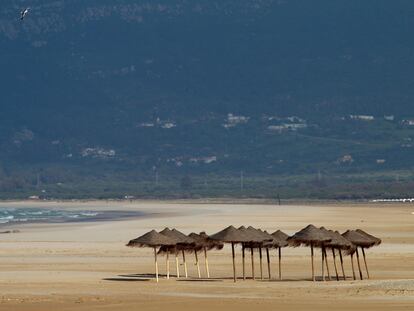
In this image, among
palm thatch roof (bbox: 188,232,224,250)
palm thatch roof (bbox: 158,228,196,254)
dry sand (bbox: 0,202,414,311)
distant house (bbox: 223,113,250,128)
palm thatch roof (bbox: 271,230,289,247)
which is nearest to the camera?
dry sand (bbox: 0,202,414,311)

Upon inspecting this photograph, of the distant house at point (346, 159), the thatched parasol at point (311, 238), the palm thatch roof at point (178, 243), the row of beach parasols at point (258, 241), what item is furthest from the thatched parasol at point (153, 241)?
the distant house at point (346, 159)

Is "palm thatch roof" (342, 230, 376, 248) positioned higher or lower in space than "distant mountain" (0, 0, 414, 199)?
lower

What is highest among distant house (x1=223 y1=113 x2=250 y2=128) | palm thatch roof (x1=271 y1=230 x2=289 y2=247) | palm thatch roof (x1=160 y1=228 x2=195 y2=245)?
distant house (x1=223 y1=113 x2=250 y2=128)

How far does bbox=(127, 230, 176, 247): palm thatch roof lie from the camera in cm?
3125

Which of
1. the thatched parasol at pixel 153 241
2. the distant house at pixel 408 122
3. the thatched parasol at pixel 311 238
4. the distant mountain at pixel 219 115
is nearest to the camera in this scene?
the thatched parasol at pixel 311 238

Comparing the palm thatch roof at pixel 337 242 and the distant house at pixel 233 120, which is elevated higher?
the distant house at pixel 233 120

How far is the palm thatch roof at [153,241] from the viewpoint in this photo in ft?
103

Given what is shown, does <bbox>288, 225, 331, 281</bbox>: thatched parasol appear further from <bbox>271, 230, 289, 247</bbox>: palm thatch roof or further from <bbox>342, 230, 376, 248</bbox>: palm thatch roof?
<bbox>342, 230, 376, 248</bbox>: palm thatch roof

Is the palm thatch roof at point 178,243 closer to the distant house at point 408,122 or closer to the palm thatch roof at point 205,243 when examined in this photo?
the palm thatch roof at point 205,243

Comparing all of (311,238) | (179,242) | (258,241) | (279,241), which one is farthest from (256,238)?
(179,242)

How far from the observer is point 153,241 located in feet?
103

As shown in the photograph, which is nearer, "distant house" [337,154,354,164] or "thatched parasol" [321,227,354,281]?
"thatched parasol" [321,227,354,281]

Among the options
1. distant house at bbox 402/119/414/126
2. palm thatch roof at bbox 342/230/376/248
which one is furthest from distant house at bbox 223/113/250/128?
palm thatch roof at bbox 342/230/376/248

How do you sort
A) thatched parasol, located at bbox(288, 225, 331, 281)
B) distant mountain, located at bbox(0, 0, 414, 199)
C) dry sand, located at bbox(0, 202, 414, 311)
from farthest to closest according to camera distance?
1. distant mountain, located at bbox(0, 0, 414, 199)
2. thatched parasol, located at bbox(288, 225, 331, 281)
3. dry sand, located at bbox(0, 202, 414, 311)
